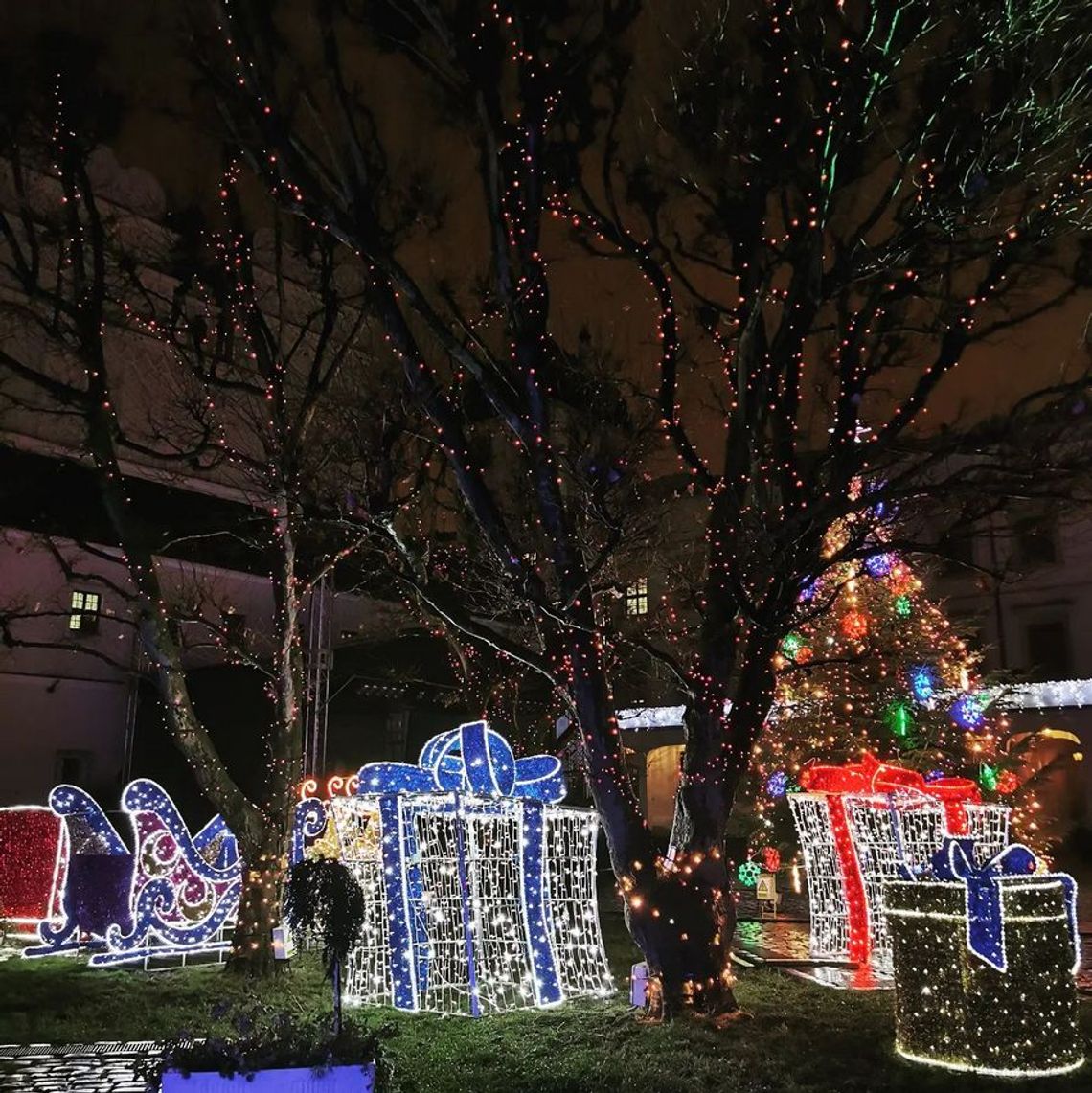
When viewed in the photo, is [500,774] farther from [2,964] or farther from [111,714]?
[111,714]

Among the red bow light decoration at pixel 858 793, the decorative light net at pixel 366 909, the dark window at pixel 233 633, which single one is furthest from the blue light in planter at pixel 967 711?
the dark window at pixel 233 633

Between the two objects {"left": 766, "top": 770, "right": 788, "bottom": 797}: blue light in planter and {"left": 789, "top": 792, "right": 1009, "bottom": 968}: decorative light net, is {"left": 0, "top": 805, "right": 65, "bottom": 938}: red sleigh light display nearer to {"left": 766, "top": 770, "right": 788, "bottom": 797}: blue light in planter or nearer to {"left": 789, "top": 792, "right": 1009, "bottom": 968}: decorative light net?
{"left": 789, "top": 792, "right": 1009, "bottom": 968}: decorative light net

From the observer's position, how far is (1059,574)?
3134cm

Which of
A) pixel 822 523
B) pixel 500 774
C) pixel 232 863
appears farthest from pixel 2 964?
pixel 822 523

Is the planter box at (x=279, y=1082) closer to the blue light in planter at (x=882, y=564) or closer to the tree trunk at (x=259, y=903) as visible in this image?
the tree trunk at (x=259, y=903)

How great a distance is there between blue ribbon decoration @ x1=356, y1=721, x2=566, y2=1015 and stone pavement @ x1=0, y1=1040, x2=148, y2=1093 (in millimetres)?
2299

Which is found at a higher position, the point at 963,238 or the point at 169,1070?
the point at 963,238

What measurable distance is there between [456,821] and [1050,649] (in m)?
26.9

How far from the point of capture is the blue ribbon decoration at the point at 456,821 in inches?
377

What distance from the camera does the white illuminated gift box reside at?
9.61 metres

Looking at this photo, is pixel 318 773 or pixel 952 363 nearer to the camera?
pixel 952 363

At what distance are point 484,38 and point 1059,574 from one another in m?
28.1

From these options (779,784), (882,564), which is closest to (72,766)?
(779,784)

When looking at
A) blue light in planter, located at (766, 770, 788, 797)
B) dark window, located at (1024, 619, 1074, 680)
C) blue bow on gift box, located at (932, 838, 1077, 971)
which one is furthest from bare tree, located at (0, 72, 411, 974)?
dark window, located at (1024, 619, 1074, 680)
